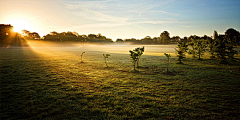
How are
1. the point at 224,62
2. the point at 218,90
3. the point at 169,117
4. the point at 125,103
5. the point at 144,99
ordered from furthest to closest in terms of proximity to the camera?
the point at 224,62, the point at 218,90, the point at 144,99, the point at 125,103, the point at 169,117

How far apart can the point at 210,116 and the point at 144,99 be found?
269cm

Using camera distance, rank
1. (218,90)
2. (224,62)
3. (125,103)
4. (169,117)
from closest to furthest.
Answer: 1. (169,117)
2. (125,103)
3. (218,90)
4. (224,62)

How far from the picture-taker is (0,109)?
5176 mm

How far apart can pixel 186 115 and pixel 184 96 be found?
6.35 ft

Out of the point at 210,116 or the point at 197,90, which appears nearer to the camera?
the point at 210,116

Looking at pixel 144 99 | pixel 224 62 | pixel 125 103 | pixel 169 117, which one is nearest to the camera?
pixel 169 117

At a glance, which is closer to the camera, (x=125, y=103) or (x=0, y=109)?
(x=0, y=109)

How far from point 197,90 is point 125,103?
469 cm

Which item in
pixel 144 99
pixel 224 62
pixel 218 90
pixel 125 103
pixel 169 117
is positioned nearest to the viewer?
pixel 169 117

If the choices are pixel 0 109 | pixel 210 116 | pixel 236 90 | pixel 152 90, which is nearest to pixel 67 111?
pixel 0 109


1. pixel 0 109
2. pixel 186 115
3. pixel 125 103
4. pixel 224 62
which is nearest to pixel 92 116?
pixel 125 103

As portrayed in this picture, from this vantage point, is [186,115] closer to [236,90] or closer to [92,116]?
[92,116]

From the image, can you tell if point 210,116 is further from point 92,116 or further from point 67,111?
point 67,111

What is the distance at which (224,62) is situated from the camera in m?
16.9
